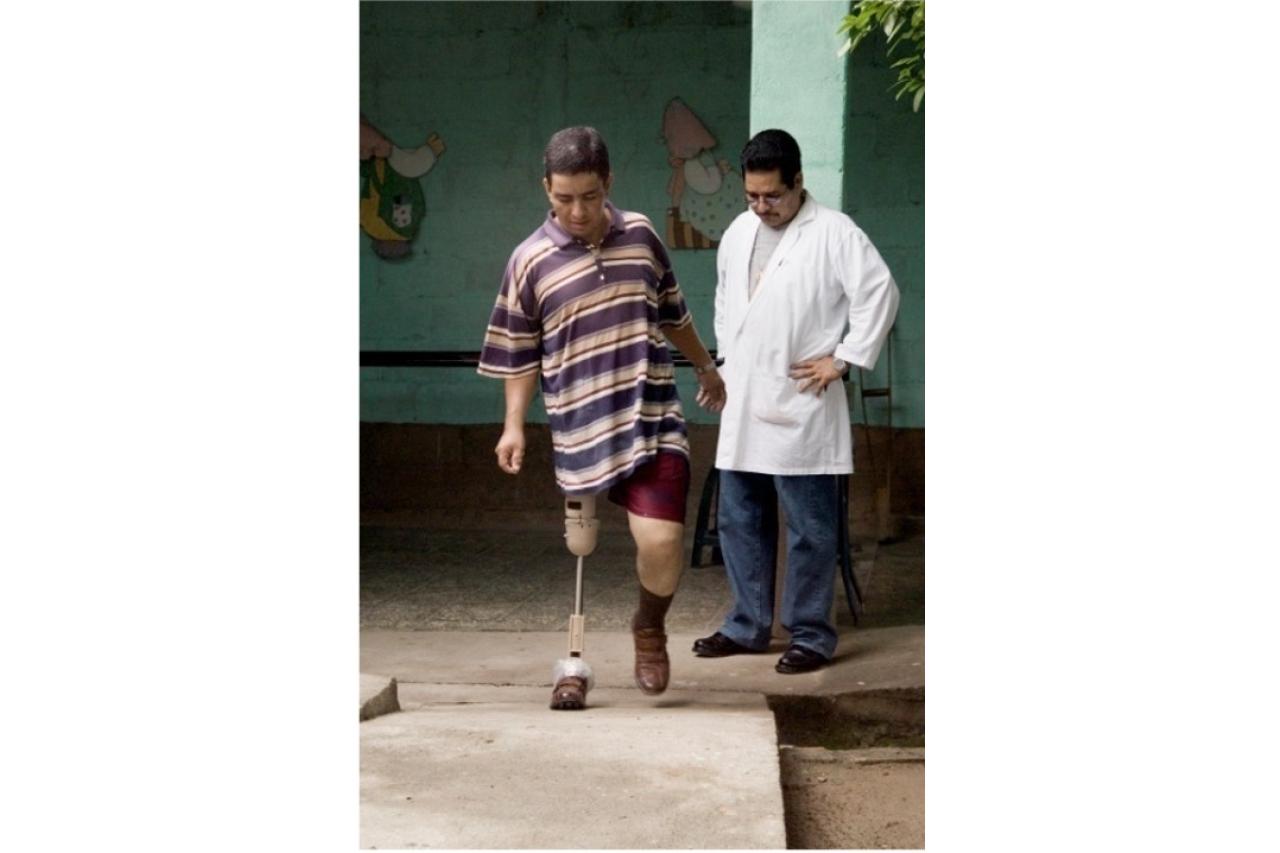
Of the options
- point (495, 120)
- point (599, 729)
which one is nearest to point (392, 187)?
point (495, 120)

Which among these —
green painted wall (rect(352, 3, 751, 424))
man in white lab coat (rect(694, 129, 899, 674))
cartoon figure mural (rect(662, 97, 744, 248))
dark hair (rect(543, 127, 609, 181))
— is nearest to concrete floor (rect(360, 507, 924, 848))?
man in white lab coat (rect(694, 129, 899, 674))

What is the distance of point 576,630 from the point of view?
15.7 ft

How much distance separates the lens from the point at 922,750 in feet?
16.2

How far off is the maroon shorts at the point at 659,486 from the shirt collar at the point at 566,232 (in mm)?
628

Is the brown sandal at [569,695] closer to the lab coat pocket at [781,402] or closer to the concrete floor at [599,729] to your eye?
the concrete floor at [599,729]

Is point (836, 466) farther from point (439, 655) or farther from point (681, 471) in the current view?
point (439, 655)

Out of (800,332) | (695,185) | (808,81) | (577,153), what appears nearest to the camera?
(577,153)

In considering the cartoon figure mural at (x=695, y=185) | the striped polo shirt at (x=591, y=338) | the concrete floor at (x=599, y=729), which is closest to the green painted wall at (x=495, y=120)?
the cartoon figure mural at (x=695, y=185)

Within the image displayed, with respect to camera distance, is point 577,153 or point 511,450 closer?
point 577,153

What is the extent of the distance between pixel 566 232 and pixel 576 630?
3.73 ft

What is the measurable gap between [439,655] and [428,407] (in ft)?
11.8

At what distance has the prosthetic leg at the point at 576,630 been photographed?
471 centimetres

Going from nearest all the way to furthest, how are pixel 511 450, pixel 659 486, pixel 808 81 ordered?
1. pixel 511 450
2. pixel 659 486
3. pixel 808 81

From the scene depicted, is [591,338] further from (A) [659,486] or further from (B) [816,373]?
(B) [816,373]
